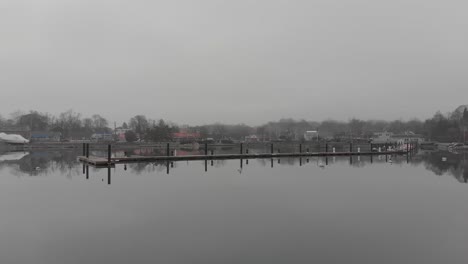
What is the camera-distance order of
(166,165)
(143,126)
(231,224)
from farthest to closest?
(143,126) < (166,165) < (231,224)

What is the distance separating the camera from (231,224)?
8531mm

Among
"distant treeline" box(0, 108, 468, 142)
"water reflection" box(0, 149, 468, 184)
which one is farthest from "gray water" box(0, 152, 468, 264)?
"distant treeline" box(0, 108, 468, 142)

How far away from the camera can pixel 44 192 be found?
1313 centimetres

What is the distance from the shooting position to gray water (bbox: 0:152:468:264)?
21.5 ft

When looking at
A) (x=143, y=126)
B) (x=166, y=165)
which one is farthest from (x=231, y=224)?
(x=143, y=126)

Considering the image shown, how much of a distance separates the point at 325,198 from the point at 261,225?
427 cm

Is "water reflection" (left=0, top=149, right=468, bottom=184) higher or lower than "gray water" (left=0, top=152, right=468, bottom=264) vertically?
lower

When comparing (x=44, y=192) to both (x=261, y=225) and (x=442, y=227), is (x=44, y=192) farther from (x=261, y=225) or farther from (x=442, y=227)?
(x=442, y=227)

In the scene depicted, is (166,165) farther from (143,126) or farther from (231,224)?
(143,126)

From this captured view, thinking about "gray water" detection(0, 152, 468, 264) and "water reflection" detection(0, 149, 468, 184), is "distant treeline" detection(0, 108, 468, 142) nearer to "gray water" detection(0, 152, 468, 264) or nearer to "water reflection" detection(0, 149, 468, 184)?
"water reflection" detection(0, 149, 468, 184)

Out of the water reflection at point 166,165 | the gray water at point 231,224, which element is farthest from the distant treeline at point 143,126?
the gray water at point 231,224

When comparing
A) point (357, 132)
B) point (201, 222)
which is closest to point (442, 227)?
point (201, 222)

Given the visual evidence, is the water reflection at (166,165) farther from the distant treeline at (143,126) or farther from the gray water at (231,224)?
the distant treeline at (143,126)

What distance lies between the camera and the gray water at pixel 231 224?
6.55m
